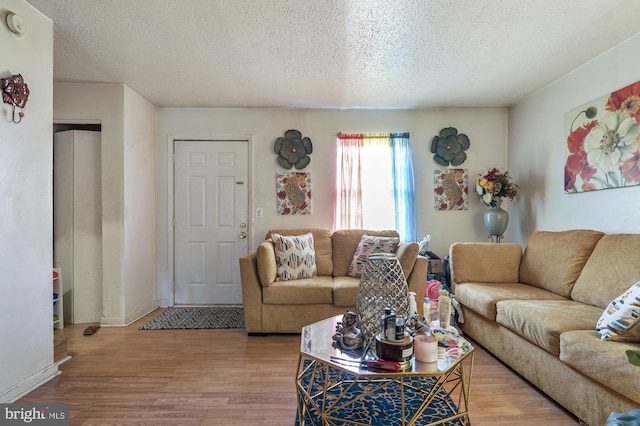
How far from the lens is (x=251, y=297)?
9.38 ft

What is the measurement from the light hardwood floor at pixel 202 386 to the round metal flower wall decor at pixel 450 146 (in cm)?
222

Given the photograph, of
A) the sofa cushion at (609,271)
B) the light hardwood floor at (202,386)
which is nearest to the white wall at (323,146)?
the light hardwood floor at (202,386)

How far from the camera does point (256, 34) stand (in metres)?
2.26

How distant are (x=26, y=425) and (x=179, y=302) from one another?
220cm

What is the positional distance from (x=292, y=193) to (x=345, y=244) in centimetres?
90

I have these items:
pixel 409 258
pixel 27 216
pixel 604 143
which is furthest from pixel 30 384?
pixel 604 143

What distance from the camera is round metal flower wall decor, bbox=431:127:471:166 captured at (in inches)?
150

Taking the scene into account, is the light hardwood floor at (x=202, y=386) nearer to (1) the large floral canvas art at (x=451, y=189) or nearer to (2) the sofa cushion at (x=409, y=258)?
(2) the sofa cushion at (x=409, y=258)

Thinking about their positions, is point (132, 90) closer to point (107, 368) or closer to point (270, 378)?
point (107, 368)

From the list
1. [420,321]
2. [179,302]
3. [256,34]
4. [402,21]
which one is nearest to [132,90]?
[256,34]

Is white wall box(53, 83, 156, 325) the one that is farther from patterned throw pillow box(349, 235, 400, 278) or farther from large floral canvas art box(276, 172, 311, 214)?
patterned throw pillow box(349, 235, 400, 278)

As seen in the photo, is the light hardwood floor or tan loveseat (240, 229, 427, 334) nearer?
the light hardwood floor

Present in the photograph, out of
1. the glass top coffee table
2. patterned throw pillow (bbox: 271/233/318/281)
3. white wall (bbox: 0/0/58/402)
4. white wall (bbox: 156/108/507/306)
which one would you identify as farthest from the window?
white wall (bbox: 0/0/58/402)

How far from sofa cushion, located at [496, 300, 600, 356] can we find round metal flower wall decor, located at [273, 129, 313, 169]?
2510mm
